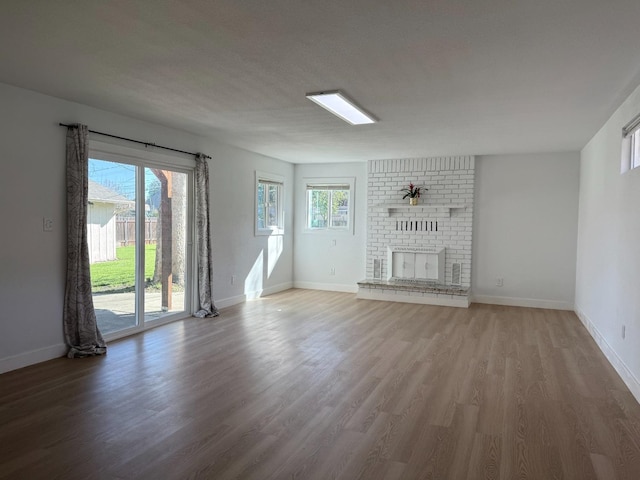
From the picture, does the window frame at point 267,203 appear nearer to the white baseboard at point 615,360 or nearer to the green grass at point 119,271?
the green grass at point 119,271

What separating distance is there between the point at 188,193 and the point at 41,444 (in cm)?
385

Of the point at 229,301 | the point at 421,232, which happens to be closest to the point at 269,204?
the point at 229,301

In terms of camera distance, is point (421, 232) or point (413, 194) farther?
point (421, 232)

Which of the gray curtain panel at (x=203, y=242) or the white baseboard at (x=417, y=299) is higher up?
the gray curtain panel at (x=203, y=242)

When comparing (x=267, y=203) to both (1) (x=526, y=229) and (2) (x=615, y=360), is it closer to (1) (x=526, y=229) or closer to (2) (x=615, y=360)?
(1) (x=526, y=229)

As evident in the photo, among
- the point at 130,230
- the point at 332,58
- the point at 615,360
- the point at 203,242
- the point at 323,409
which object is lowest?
the point at 323,409

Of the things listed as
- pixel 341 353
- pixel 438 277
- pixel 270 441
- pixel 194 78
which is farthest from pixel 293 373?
pixel 438 277

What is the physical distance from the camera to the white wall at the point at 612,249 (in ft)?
11.8

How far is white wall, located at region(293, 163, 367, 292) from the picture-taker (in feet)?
27.3

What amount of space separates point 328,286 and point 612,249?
509 cm

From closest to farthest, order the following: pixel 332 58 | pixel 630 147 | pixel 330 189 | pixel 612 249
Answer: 1. pixel 332 58
2. pixel 630 147
3. pixel 612 249
4. pixel 330 189

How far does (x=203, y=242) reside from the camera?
19.6 feet

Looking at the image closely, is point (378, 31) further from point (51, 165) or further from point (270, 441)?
point (51, 165)

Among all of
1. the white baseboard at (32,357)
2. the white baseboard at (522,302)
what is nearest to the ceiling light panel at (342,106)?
the white baseboard at (32,357)
